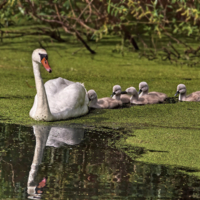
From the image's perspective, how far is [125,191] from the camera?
3727 millimetres

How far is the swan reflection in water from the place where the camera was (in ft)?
12.8

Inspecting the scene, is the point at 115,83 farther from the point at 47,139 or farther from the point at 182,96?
the point at 47,139

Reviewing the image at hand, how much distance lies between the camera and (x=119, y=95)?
7.11 meters

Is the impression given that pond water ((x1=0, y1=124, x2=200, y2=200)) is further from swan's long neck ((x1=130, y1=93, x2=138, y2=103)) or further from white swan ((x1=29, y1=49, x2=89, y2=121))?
swan's long neck ((x1=130, y1=93, x2=138, y2=103))

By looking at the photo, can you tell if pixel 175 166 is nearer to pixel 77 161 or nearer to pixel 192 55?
pixel 77 161

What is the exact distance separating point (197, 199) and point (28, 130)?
92.9 inches

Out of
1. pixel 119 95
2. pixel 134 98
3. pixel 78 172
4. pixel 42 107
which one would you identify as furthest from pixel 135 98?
pixel 78 172

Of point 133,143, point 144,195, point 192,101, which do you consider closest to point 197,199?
point 144,195

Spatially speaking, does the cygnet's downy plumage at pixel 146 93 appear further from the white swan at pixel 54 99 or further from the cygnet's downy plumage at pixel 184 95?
the white swan at pixel 54 99

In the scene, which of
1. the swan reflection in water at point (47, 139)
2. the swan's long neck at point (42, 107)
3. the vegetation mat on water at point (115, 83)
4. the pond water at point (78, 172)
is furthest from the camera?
the swan's long neck at point (42, 107)

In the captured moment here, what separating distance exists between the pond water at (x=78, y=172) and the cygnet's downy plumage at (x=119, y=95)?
1881 millimetres

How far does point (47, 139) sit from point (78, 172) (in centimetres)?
108

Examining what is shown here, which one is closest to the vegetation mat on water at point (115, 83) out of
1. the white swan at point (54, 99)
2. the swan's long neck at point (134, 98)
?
the white swan at point (54, 99)

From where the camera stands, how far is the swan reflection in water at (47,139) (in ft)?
12.8
